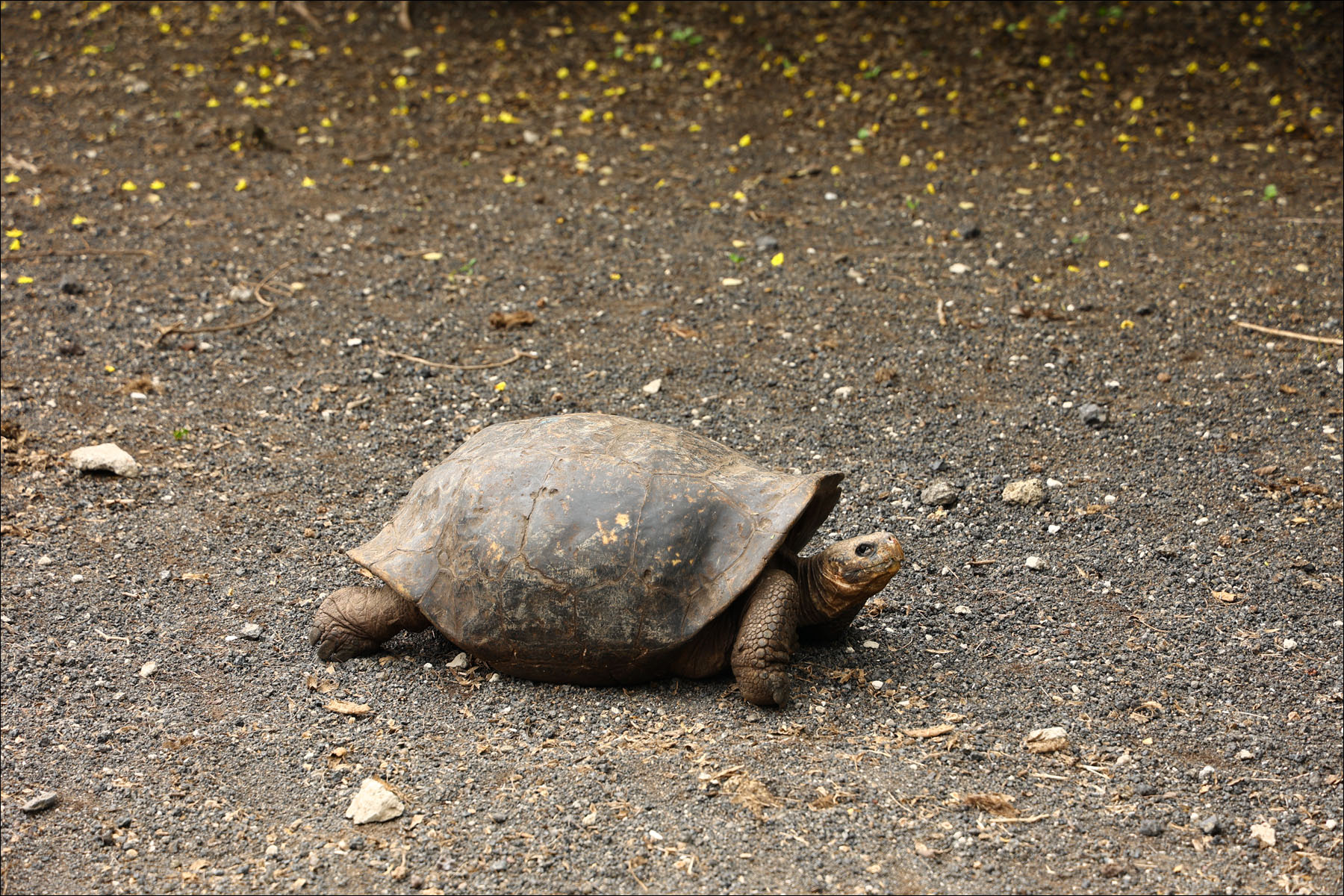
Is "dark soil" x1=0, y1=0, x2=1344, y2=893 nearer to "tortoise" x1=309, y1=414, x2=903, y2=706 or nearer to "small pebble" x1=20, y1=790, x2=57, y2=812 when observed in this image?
"small pebble" x1=20, y1=790, x2=57, y2=812

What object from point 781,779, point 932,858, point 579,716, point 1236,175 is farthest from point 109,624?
point 1236,175

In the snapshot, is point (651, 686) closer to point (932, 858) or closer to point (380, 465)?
point (932, 858)

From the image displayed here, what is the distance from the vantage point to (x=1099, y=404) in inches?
229

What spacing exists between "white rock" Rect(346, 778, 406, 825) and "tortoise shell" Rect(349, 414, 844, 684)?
0.64 meters

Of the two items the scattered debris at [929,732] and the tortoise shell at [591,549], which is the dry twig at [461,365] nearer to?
the tortoise shell at [591,549]

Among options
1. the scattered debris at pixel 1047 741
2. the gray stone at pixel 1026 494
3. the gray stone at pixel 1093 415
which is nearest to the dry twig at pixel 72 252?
the gray stone at pixel 1026 494

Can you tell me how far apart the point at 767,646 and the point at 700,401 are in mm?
2500

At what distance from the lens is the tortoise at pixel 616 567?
366cm

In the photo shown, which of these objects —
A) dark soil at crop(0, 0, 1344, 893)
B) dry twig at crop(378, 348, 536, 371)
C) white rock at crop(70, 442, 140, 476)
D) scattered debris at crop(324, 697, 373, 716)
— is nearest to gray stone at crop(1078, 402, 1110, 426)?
dark soil at crop(0, 0, 1344, 893)

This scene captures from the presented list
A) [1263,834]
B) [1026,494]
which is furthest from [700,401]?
[1263,834]

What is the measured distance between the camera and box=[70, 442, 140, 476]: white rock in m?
5.26

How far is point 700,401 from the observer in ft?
19.5

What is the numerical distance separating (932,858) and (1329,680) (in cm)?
190

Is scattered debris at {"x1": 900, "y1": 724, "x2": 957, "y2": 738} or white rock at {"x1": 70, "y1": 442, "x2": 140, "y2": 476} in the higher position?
white rock at {"x1": 70, "y1": 442, "x2": 140, "y2": 476}
